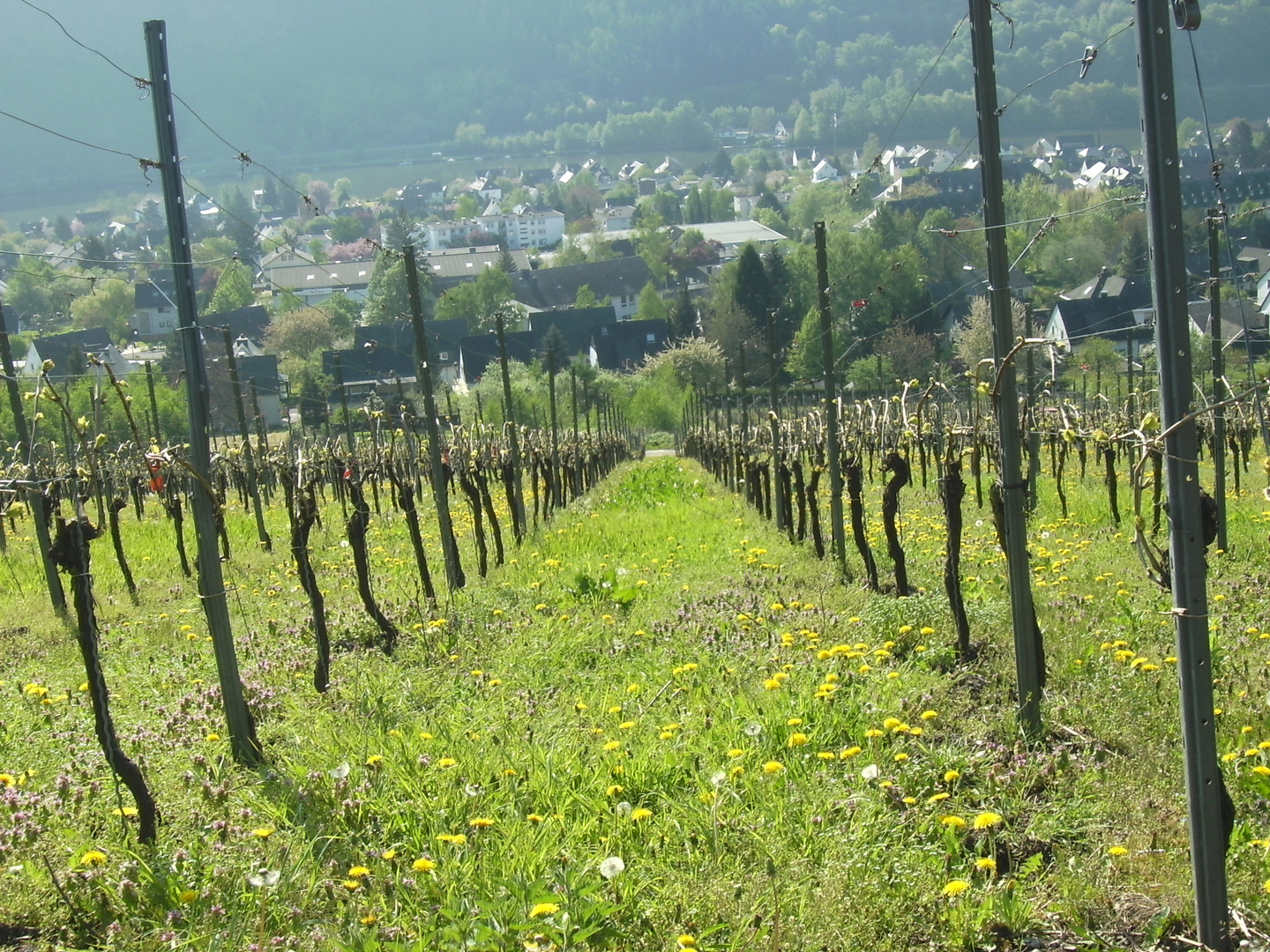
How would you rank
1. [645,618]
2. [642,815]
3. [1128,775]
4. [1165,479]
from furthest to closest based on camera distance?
[645,618] < [1128,775] < [642,815] < [1165,479]

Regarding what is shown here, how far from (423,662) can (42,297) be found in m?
74.6

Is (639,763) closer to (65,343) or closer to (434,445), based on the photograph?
(434,445)

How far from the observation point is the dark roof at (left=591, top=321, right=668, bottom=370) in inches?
4013

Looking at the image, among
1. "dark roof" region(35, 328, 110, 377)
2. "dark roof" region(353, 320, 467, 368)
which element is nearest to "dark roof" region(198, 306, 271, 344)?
"dark roof" region(353, 320, 467, 368)

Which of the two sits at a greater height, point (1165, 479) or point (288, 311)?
point (288, 311)

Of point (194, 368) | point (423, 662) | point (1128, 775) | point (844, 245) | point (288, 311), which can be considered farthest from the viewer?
point (288, 311)

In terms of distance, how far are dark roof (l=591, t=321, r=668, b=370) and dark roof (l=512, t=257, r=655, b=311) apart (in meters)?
27.4

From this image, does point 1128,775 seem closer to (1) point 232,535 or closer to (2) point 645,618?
(2) point 645,618

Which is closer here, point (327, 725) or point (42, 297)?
point (327, 725)

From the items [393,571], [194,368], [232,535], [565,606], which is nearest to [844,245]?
[232,535]

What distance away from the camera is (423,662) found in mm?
9625

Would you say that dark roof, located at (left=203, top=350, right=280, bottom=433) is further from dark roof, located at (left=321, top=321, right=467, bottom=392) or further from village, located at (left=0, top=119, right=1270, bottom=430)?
dark roof, located at (left=321, top=321, right=467, bottom=392)

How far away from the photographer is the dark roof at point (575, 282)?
133 m

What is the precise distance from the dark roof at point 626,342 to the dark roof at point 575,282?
2740cm
